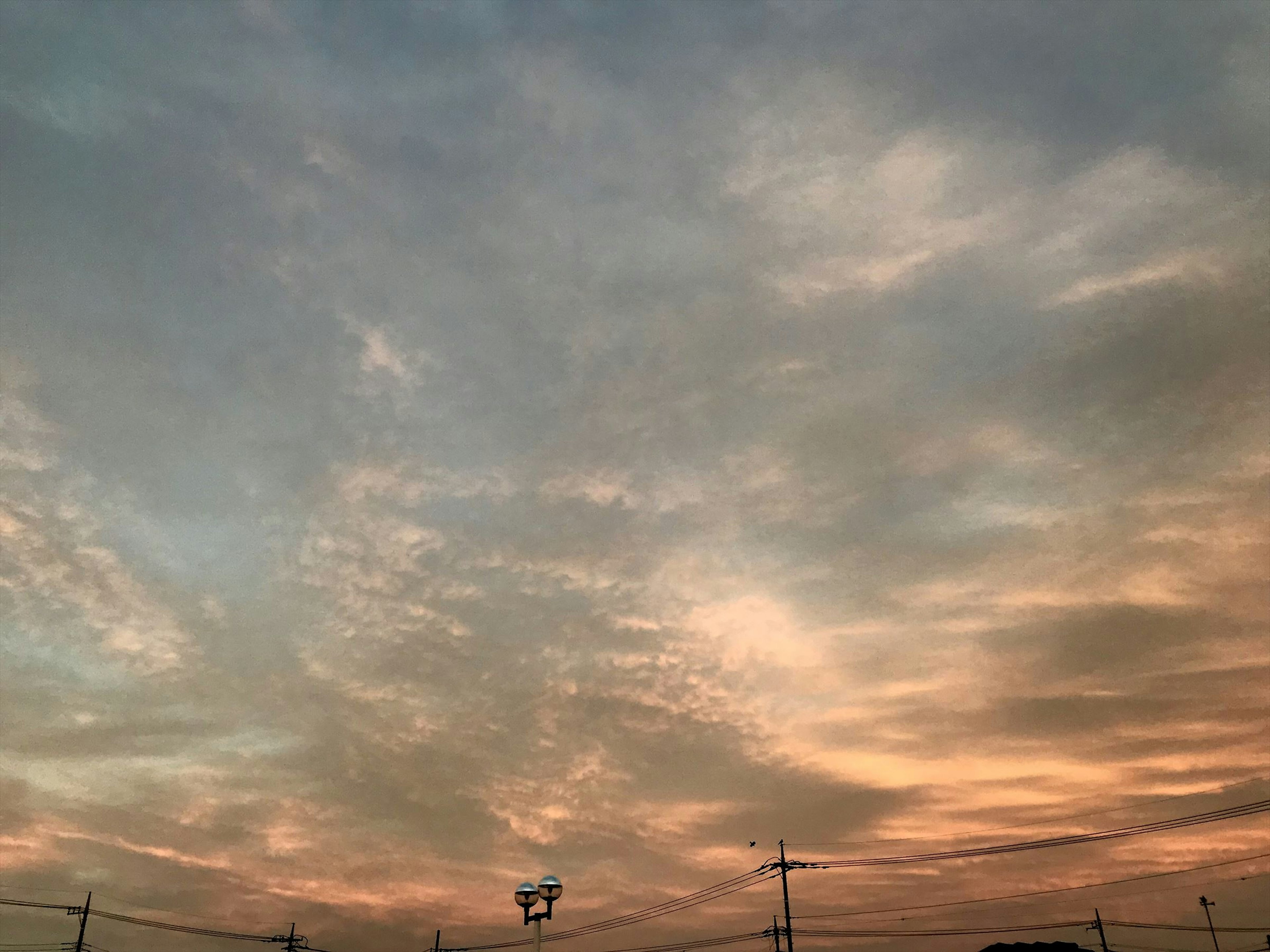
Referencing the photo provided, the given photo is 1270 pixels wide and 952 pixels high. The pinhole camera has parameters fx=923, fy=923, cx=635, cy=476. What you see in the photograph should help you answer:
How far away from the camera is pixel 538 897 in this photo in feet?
87.1

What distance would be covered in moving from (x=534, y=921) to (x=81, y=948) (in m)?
98.1

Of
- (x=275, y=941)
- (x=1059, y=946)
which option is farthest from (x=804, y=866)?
(x=275, y=941)

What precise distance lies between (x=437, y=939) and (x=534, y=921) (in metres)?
104

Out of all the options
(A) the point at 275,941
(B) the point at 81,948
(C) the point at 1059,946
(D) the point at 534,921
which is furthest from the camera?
(A) the point at 275,941

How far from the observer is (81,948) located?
98.6 metres

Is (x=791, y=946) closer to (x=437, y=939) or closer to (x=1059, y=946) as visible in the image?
(x=1059, y=946)

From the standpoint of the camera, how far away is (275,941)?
11688 centimetres

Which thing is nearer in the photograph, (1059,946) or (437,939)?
(1059,946)

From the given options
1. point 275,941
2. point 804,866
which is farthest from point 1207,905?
point 275,941

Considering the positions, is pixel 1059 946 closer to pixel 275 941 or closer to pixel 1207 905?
pixel 1207 905

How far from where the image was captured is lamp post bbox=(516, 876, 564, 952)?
2575 cm

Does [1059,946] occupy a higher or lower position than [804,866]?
lower

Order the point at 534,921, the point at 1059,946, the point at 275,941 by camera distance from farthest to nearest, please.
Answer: the point at 275,941 → the point at 1059,946 → the point at 534,921

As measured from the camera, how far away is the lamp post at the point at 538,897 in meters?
25.8
